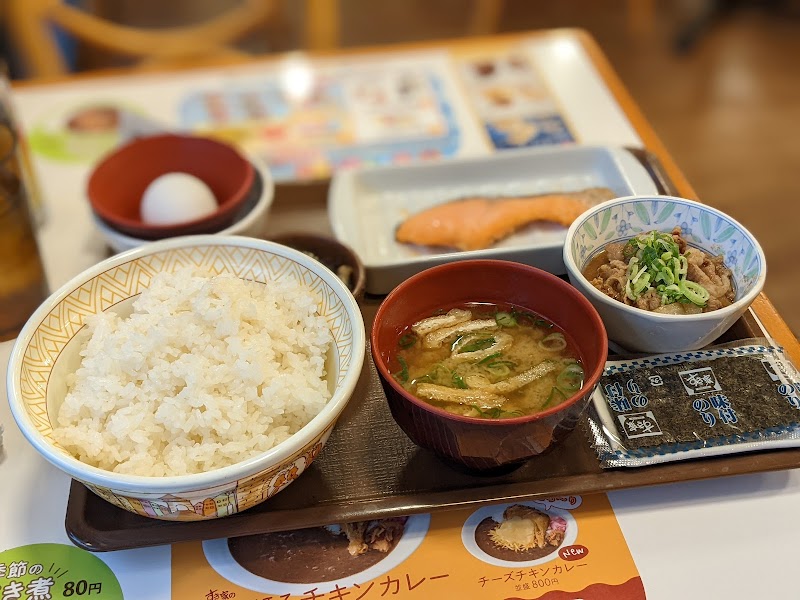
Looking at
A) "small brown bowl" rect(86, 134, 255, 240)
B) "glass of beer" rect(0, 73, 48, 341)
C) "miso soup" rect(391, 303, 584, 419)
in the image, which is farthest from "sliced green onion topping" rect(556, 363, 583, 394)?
"glass of beer" rect(0, 73, 48, 341)

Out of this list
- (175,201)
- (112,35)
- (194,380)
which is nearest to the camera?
(194,380)

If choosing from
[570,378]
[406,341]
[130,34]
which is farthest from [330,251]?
[130,34]

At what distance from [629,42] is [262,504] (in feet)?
14.7

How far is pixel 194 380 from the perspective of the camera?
3.71 ft

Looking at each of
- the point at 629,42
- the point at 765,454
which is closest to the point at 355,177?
the point at 765,454

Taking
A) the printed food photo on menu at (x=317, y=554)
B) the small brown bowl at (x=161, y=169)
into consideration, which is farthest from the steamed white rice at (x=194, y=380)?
the small brown bowl at (x=161, y=169)

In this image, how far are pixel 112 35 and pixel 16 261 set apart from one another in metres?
1.56

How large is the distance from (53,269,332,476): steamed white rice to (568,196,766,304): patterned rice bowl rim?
1.75 ft

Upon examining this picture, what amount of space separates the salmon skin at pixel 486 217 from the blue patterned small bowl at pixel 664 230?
9.2 inches

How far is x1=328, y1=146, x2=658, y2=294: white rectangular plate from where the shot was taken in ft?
5.66

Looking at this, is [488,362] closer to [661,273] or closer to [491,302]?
[491,302]

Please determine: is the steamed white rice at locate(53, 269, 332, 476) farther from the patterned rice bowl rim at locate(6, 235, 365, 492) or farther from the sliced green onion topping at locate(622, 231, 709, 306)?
the sliced green onion topping at locate(622, 231, 709, 306)

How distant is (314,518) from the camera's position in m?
1.13

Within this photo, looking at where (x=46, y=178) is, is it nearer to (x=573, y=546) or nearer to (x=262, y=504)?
(x=262, y=504)
